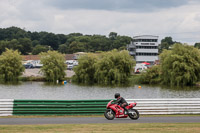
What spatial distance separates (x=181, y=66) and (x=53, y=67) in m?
31.9

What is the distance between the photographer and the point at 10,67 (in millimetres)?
91125

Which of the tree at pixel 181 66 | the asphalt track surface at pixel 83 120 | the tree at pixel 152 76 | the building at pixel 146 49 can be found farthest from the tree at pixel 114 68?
the building at pixel 146 49

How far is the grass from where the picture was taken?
53.3ft

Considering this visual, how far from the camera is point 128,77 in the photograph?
8419 cm

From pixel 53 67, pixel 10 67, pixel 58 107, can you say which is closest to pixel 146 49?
pixel 53 67

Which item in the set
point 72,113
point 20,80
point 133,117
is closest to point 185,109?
point 133,117

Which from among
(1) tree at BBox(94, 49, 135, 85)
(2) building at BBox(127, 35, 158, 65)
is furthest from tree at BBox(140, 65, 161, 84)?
(2) building at BBox(127, 35, 158, 65)

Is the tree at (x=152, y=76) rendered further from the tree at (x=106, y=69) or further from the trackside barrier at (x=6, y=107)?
the trackside barrier at (x=6, y=107)

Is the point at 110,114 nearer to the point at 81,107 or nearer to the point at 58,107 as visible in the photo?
the point at 81,107

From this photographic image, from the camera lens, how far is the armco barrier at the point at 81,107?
2192 cm

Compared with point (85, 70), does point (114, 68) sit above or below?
above

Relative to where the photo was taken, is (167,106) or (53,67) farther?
(53,67)

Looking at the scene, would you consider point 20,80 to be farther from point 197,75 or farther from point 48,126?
point 48,126

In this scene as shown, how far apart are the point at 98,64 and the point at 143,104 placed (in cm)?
6170
